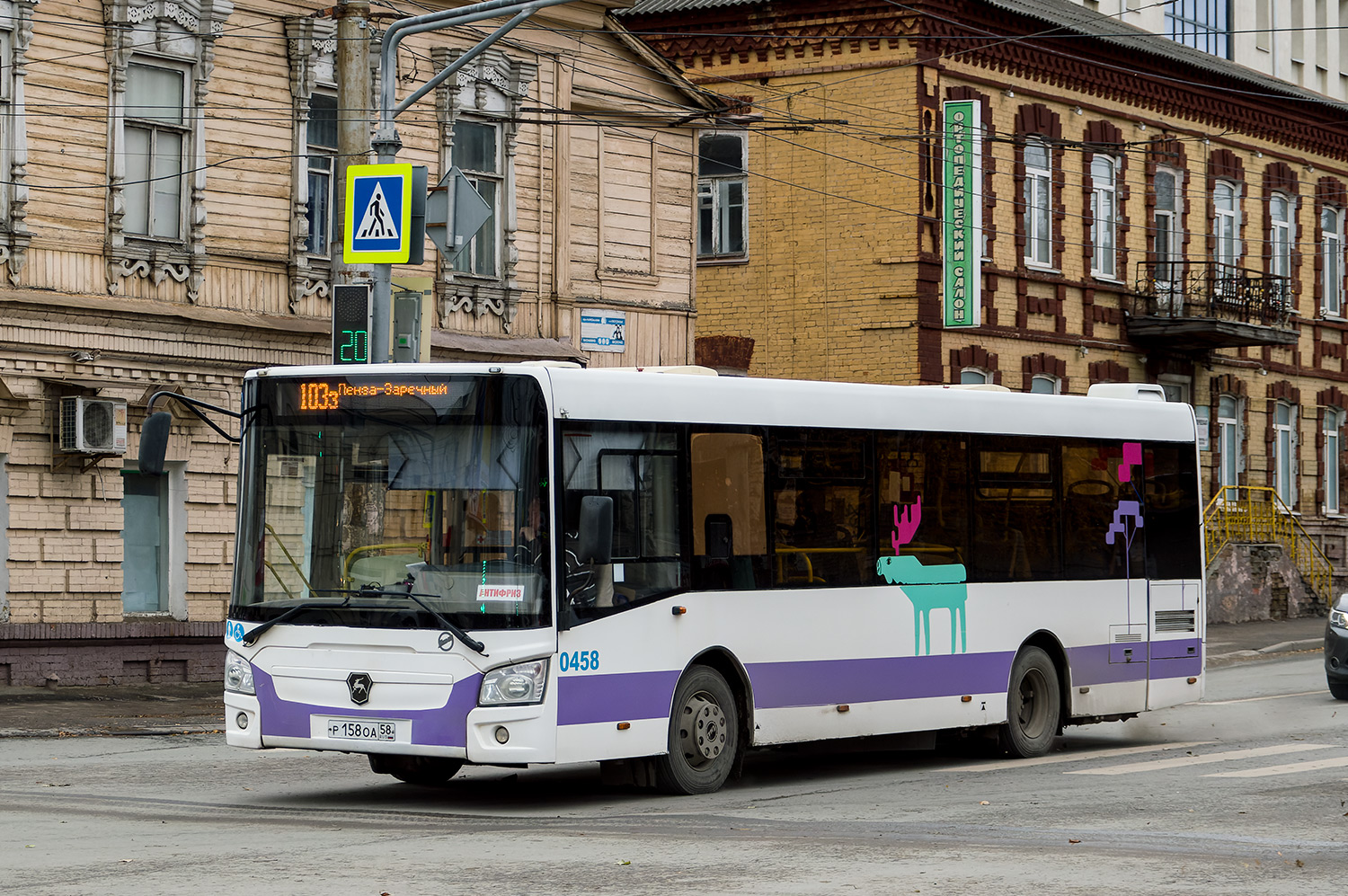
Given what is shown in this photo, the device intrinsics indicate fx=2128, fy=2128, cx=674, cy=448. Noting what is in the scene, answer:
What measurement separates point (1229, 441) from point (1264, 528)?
2823 mm

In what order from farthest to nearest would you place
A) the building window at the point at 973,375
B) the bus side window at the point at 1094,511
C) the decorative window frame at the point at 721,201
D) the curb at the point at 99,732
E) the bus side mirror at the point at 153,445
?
the decorative window frame at the point at 721,201, the building window at the point at 973,375, the curb at the point at 99,732, the bus side window at the point at 1094,511, the bus side mirror at the point at 153,445

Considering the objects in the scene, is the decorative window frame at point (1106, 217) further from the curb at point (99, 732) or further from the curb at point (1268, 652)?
the curb at point (99, 732)

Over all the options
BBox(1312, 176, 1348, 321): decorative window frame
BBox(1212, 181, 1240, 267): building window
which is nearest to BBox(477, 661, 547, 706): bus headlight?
BBox(1212, 181, 1240, 267): building window

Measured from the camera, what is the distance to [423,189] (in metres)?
18.5

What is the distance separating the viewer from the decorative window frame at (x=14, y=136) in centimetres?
2081

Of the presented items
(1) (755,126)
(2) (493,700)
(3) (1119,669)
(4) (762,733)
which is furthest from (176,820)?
(1) (755,126)

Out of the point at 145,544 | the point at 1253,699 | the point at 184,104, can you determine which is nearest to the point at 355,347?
the point at 145,544

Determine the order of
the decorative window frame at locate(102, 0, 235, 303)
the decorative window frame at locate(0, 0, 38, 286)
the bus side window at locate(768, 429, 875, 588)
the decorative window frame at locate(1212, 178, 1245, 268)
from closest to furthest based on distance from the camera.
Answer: the bus side window at locate(768, 429, 875, 588) < the decorative window frame at locate(0, 0, 38, 286) < the decorative window frame at locate(102, 0, 235, 303) < the decorative window frame at locate(1212, 178, 1245, 268)

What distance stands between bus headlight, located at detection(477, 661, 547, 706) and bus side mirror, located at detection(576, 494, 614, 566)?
29.6 inches

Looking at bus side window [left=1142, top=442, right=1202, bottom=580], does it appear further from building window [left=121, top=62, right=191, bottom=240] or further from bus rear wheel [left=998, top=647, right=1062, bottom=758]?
building window [left=121, top=62, right=191, bottom=240]

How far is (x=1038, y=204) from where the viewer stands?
113 ft

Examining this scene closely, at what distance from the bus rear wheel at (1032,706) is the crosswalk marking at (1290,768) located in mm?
1850

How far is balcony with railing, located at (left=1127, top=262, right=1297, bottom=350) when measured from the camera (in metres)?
36.2

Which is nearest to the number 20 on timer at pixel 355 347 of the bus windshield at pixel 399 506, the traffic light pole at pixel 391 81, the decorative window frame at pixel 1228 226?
the traffic light pole at pixel 391 81
